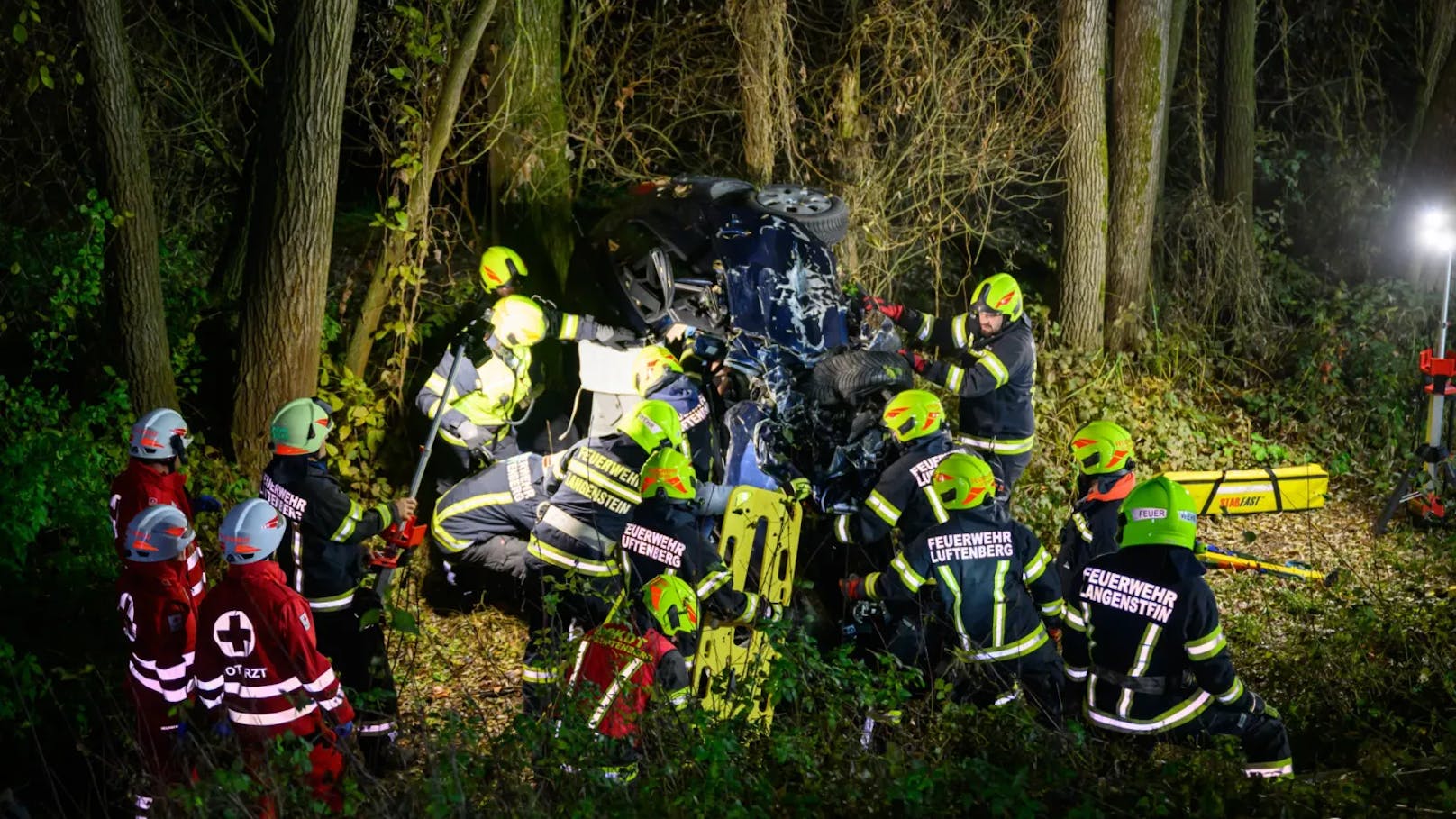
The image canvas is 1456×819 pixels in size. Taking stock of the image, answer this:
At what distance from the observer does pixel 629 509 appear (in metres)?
6.57

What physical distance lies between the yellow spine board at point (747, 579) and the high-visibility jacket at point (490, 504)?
4.67ft

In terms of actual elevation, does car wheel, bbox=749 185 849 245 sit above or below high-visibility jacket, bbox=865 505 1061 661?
above

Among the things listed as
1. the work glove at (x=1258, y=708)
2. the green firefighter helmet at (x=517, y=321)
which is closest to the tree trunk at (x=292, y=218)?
the green firefighter helmet at (x=517, y=321)

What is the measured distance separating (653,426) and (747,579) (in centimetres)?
96

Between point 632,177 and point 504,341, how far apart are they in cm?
273

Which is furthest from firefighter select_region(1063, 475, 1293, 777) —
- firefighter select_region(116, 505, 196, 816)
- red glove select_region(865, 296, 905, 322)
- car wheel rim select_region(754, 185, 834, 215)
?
firefighter select_region(116, 505, 196, 816)

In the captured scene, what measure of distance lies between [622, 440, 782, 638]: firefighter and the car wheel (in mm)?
2631

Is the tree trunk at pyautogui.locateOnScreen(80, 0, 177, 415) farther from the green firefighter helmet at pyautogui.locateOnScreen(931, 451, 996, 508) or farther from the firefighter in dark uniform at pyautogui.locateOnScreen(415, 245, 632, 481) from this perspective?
the green firefighter helmet at pyautogui.locateOnScreen(931, 451, 996, 508)

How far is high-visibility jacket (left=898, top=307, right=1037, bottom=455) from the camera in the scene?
27.7 ft

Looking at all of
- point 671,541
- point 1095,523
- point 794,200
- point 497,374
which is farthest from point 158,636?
point 794,200

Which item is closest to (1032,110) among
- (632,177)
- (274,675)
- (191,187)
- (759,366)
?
A: (632,177)

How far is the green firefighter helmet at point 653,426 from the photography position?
257 inches

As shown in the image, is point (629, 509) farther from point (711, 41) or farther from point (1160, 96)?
point (1160, 96)

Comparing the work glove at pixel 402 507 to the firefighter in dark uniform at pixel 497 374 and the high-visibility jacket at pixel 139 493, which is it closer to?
the high-visibility jacket at pixel 139 493
